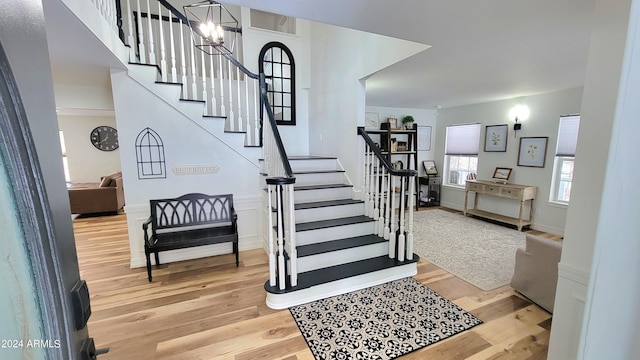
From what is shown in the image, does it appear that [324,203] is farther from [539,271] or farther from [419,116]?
[419,116]

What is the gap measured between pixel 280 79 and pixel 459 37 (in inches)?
133

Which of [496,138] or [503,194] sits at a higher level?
[496,138]

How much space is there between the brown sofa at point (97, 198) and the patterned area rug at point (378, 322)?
5286mm

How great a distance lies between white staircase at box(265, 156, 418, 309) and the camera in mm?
2480

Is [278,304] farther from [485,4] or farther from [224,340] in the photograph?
[485,4]

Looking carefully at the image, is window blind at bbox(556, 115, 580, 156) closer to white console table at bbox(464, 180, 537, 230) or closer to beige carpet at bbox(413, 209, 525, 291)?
white console table at bbox(464, 180, 537, 230)

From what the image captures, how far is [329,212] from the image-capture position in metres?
3.31

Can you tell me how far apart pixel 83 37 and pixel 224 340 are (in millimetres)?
2620

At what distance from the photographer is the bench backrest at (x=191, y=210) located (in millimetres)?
3172

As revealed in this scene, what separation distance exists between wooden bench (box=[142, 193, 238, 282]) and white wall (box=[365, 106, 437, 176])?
3707 millimetres

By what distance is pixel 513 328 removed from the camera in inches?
82.2

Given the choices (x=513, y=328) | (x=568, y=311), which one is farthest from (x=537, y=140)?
(x=568, y=311)

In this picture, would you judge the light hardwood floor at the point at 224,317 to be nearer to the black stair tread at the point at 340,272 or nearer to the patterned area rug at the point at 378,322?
the patterned area rug at the point at 378,322

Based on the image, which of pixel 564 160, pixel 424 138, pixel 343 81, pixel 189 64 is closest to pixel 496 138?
pixel 564 160
